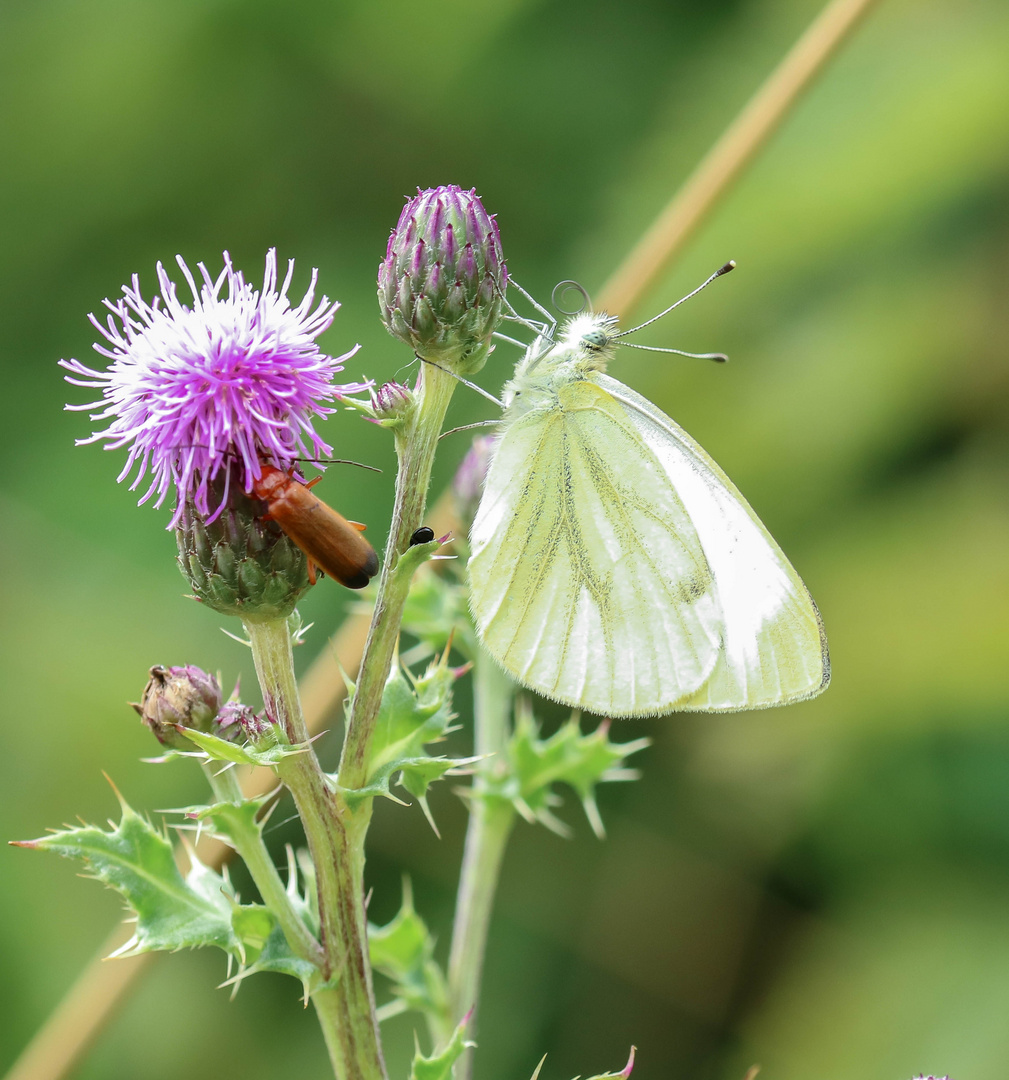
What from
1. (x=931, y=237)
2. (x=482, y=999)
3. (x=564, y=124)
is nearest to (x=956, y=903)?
(x=482, y=999)

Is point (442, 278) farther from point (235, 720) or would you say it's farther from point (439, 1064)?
point (439, 1064)

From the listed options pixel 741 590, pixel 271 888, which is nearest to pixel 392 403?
pixel 271 888

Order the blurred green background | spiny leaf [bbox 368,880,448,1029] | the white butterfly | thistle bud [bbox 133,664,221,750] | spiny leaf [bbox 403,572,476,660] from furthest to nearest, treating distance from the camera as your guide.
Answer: the blurred green background, spiny leaf [bbox 403,572,476,660], the white butterfly, spiny leaf [bbox 368,880,448,1029], thistle bud [bbox 133,664,221,750]

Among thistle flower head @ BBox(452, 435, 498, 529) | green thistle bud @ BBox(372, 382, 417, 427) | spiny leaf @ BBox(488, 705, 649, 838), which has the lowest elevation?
spiny leaf @ BBox(488, 705, 649, 838)

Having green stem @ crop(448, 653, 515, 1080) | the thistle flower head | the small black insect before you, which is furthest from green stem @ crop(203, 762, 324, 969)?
the thistle flower head

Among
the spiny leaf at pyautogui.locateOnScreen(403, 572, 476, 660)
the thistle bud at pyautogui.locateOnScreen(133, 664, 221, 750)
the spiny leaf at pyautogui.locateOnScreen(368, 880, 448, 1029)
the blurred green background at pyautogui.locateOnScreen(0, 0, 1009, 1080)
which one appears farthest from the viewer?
the blurred green background at pyautogui.locateOnScreen(0, 0, 1009, 1080)

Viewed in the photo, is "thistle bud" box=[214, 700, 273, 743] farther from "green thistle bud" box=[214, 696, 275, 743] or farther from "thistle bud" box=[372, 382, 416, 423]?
"thistle bud" box=[372, 382, 416, 423]
